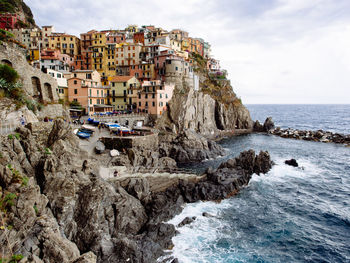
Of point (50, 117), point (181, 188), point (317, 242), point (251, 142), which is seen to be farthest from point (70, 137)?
point (251, 142)

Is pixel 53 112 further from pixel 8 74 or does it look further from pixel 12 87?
pixel 8 74

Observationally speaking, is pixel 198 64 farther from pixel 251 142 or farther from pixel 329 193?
pixel 329 193

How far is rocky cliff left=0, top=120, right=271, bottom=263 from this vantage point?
669 inches

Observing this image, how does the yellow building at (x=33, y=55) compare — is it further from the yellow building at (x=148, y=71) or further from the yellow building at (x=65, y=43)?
the yellow building at (x=148, y=71)

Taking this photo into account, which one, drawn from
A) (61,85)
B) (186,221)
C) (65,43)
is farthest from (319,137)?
(65,43)

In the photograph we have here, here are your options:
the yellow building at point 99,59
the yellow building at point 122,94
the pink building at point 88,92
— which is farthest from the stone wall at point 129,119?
Answer: the yellow building at point 99,59

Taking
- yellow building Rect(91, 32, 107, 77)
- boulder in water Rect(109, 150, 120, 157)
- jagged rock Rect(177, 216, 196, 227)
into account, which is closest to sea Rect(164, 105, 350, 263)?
jagged rock Rect(177, 216, 196, 227)

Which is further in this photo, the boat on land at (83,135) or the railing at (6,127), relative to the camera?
the boat on land at (83,135)

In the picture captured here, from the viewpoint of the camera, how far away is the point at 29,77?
41.8 m

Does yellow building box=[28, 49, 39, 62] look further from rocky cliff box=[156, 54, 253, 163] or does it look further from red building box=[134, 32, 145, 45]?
rocky cliff box=[156, 54, 253, 163]

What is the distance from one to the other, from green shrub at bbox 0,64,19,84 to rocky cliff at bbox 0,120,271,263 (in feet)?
34.5

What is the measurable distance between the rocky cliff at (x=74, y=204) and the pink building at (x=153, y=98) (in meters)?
34.6

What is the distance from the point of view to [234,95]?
97.4m

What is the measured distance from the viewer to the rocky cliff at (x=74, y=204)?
55.7 feet
